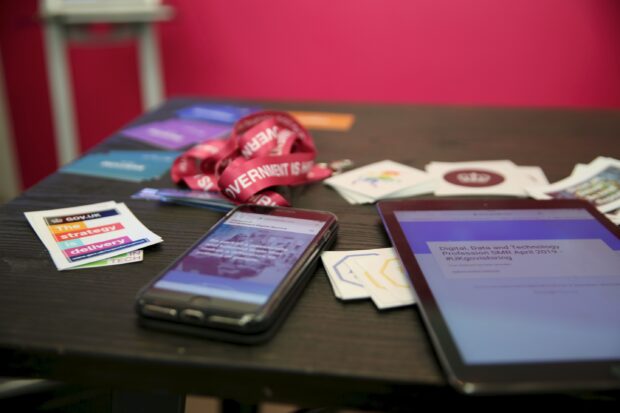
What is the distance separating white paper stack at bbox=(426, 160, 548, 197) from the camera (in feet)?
2.78

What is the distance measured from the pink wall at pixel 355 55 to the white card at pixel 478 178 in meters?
1.42

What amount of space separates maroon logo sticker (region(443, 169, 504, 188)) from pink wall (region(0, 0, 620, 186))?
4.77ft

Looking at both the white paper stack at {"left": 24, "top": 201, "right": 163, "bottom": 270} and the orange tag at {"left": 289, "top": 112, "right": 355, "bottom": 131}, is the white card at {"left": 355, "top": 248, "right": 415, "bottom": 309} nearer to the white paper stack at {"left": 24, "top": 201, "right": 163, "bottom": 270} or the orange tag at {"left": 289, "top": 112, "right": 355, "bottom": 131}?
the white paper stack at {"left": 24, "top": 201, "right": 163, "bottom": 270}

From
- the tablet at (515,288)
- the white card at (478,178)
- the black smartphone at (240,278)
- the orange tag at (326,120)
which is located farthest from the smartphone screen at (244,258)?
the orange tag at (326,120)

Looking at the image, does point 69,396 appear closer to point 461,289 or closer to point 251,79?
point 461,289

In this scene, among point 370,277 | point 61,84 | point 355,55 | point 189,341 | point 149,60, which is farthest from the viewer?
point 355,55

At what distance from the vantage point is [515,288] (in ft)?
1.83

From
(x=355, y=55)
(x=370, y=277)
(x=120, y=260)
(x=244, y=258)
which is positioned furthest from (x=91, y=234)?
(x=355, y=55)

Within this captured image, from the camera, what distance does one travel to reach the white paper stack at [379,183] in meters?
0.84

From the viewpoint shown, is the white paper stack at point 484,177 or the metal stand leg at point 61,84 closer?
the white paper stack at point 484,177

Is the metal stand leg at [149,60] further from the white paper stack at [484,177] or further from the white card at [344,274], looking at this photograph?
the white card at [344,274]

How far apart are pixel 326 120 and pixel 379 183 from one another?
15.4 inches

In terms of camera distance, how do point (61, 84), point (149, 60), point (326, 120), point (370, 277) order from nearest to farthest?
point (370, 277) → point (326, 120) → point (61, 84) → point (149, 60)

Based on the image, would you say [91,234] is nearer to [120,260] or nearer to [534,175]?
[120,260]
